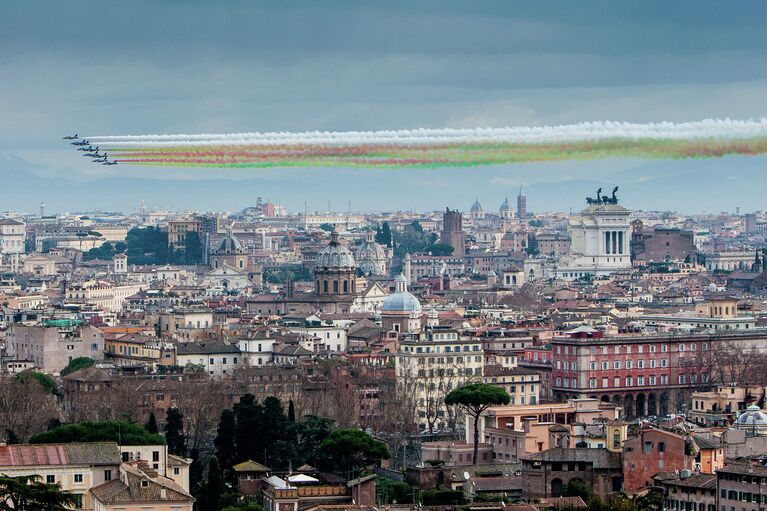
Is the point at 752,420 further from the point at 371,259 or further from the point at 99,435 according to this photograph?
the point at 371,259

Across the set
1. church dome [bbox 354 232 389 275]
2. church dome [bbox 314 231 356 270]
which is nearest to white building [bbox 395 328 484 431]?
Answer: church dome [bbox 314 231 356 270]

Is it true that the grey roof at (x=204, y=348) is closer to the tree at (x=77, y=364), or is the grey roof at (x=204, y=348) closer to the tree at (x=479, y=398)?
the tree at (x=77, y=364)

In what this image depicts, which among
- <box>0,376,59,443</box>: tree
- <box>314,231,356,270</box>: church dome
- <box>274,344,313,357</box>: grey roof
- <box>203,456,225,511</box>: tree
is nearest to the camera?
<box>203,456,225,511</box>: tree

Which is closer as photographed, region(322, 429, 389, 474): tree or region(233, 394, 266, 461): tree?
region(322, 429, 389, 474): tree

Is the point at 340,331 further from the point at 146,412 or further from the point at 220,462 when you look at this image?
the point at 220,462

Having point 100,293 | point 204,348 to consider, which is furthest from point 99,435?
point 100,293

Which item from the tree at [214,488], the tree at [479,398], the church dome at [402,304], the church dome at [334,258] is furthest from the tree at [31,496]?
the church dome at [334,258]

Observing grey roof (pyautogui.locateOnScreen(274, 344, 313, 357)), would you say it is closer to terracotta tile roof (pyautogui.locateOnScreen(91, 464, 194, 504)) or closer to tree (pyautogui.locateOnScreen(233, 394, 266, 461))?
tree (pyautogui.locateOnScreen(233, 394, 266, 461))
